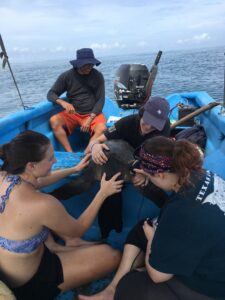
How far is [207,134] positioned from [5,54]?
2440 millimetres

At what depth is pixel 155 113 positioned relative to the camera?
2557mm

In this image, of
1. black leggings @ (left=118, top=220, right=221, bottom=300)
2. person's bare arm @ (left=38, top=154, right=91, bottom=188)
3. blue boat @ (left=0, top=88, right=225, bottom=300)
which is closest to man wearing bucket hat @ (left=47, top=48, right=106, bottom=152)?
blue boat @ (left=0, top=88, right=225, bottom=300)

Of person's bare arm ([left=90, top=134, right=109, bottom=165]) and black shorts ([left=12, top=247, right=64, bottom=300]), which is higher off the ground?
person's bare arm ([left=90, top=134, right=109, bottom=165])

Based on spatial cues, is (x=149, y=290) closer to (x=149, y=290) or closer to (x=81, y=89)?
(x=149, y=290)

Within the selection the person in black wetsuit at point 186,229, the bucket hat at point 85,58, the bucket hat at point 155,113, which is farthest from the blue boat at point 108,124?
the person in black wetsuit at point 186,229

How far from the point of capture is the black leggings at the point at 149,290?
66.7 inches

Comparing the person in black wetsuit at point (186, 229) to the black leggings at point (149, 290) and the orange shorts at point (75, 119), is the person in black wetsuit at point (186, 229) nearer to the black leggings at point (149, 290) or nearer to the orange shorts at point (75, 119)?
the black leggings at point (149, 290)

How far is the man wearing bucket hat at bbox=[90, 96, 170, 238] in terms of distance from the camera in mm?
2500

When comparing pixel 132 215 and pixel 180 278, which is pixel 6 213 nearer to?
pixel 180 278

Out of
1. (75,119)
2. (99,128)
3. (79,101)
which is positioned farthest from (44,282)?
(79,101)

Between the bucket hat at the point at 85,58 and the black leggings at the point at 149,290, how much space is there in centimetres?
270

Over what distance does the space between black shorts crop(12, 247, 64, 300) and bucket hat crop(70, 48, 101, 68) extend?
2510mm

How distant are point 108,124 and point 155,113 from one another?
1.89 metres

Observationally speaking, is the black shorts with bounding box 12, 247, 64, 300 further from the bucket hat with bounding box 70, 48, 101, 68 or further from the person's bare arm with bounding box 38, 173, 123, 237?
the bucket hat with bounding box 70, 48, 101, 68
